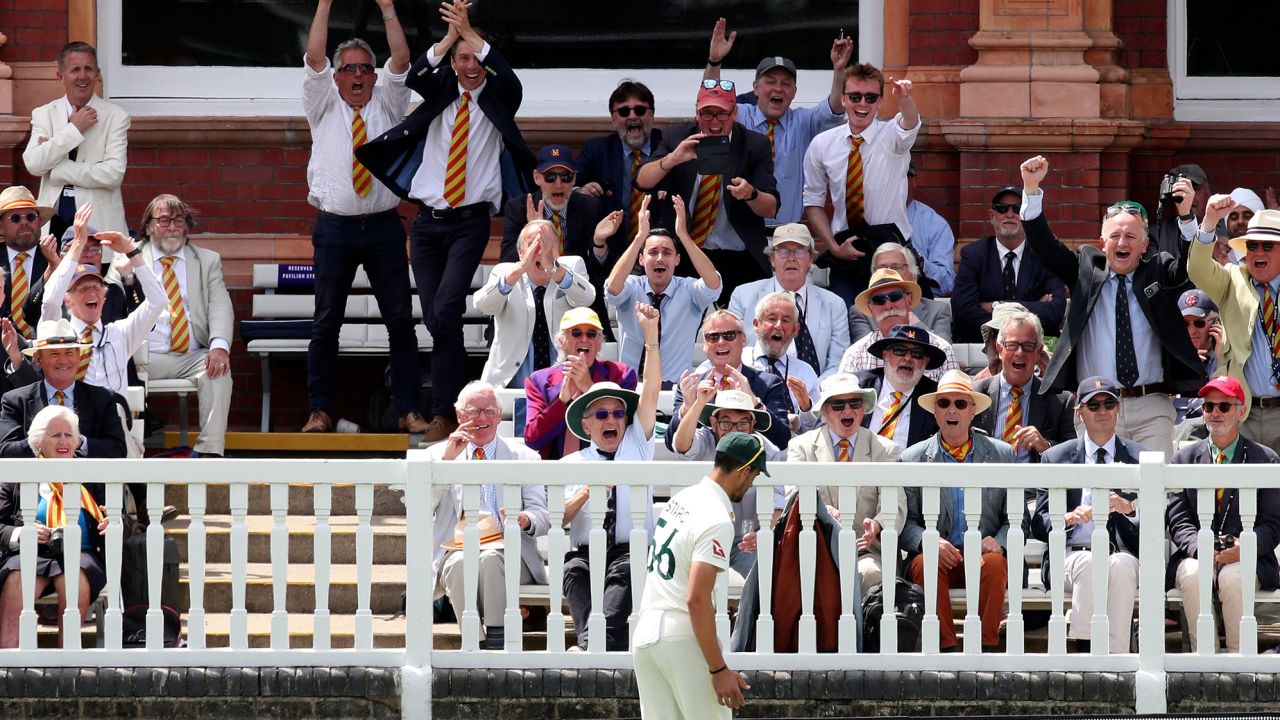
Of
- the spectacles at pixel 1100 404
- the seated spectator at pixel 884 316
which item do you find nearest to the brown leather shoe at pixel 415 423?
the seated spectator at pixel 884 316

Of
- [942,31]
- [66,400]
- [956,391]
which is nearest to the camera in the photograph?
[956,391]

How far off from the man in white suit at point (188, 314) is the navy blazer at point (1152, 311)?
432 centimetres

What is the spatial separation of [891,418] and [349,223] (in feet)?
11.8

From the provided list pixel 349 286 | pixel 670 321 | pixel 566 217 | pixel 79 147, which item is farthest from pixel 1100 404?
pixel 79 147

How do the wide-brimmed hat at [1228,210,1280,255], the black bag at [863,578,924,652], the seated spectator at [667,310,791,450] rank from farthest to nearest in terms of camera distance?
the wide-brimmed hat at [1228,210,1280,255] < the seated spectator at [667,310,791,450] < the black bag at [863,578,924,652]

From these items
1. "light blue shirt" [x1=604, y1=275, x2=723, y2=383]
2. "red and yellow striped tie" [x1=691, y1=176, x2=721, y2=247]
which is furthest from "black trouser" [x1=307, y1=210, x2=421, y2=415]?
"red and yellow striped tie" [x1=691, y1=176, x2=721, y2=247]

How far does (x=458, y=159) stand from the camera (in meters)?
12.0

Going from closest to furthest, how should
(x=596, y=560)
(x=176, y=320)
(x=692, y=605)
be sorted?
(x=692, y=605)
(x=596, y=560)
(x=176, y=320)

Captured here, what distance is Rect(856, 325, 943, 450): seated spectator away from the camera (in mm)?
10039

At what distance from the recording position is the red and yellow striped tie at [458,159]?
39.1 ft

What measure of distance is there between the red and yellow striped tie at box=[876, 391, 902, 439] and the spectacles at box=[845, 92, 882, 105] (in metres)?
2.36

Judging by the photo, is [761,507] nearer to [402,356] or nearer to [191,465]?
[191,465]

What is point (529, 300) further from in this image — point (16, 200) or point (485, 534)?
point (16, 200)

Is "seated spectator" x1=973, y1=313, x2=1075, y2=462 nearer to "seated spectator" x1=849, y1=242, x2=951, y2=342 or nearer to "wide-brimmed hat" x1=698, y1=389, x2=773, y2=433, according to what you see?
"seated spectator" x1=849, y1=242, x2=951, y2=342
